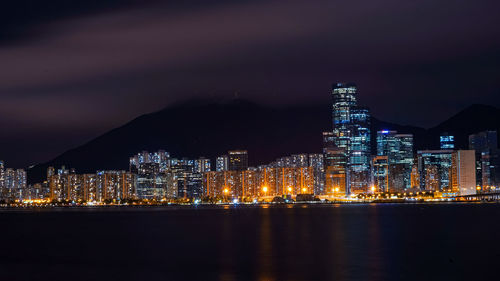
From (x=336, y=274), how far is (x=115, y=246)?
90.8ft

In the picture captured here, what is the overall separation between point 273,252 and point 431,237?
2012 centimetres

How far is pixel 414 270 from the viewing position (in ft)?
144

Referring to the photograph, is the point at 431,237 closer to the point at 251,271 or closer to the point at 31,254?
the point at 251,271

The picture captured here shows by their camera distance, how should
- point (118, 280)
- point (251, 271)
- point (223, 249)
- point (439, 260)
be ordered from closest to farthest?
point (118, 280) → point (251, 271) → point (439, 260) → point (223, 249)

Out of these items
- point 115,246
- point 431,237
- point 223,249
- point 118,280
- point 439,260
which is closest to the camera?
point 118,280

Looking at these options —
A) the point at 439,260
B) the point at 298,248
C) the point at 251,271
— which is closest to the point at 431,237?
the point at 298,248

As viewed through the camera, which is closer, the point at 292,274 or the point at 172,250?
the point at 292,274

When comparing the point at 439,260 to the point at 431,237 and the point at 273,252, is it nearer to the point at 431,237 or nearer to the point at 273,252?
the point at 273,252

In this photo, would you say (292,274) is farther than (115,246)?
No

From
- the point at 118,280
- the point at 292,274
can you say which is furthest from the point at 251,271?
the point at 118,280

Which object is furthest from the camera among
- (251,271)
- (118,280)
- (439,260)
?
(439,260)

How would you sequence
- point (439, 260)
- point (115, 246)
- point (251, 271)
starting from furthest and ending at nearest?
point (115, 246), point (439, 260), point (251, 271)

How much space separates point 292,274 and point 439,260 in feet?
38.2

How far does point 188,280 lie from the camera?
4159 centimetres
